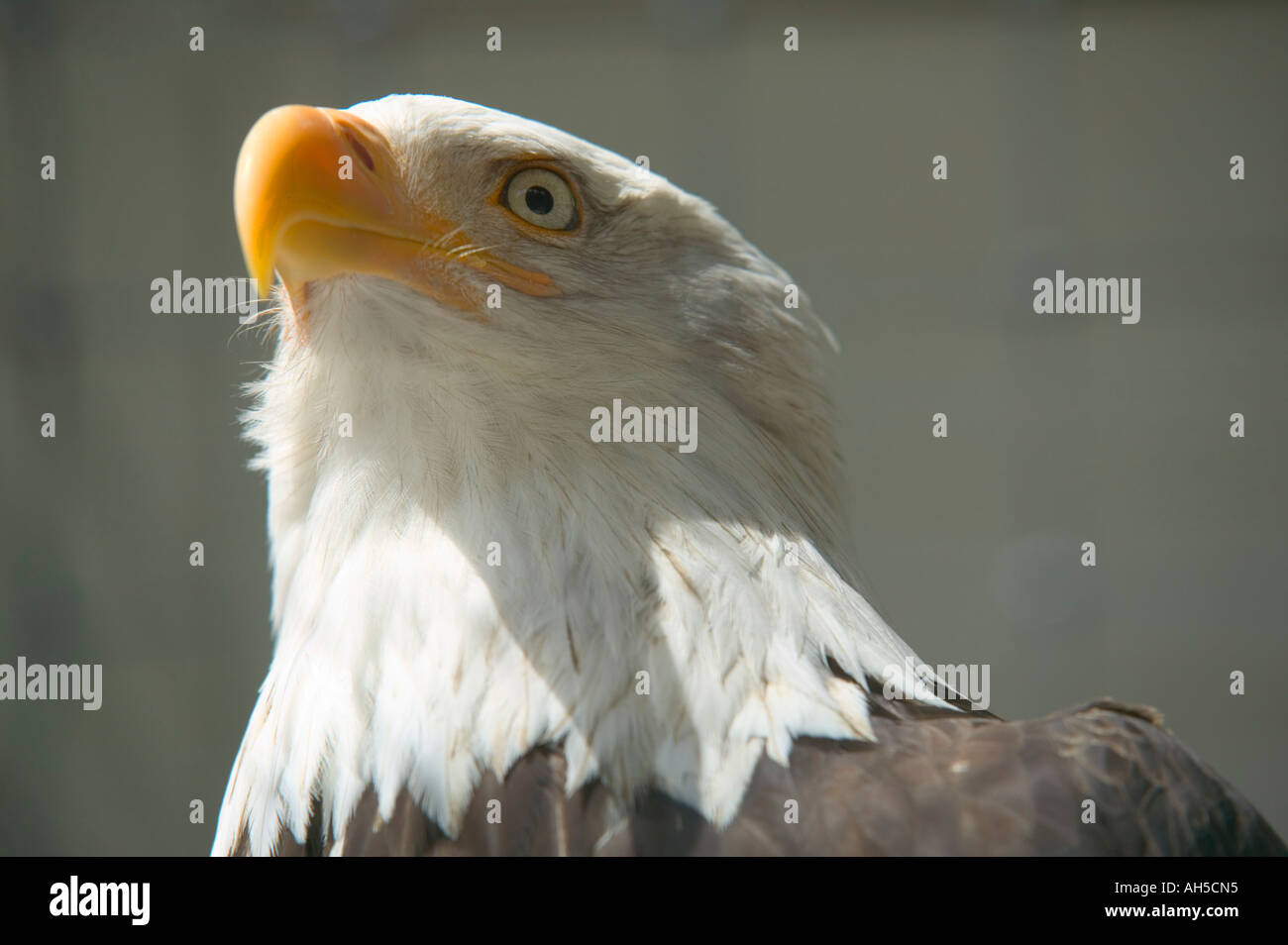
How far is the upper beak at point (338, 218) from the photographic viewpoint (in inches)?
56.3

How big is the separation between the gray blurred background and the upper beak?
8.13ft

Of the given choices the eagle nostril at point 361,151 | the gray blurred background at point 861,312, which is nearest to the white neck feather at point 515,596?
the eagle nostril at point 361,151

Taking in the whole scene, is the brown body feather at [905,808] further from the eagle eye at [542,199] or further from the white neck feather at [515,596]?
the eagle eye at [542,199]

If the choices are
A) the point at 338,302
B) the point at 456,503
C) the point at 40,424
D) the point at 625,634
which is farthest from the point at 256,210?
the point at 40,424

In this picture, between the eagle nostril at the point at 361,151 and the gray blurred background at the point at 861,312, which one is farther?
the gray blurred background at the point at 861,312

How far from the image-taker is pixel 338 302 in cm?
162

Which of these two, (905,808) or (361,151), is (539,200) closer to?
(361,151)

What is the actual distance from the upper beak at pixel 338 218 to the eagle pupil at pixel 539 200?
10 cm

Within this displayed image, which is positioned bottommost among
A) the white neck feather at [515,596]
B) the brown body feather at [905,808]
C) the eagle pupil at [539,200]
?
the brown body feather at [905,808]

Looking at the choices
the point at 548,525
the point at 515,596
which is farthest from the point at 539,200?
the point at 515,596

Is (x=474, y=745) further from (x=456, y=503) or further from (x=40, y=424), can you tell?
(x=40, y=424)

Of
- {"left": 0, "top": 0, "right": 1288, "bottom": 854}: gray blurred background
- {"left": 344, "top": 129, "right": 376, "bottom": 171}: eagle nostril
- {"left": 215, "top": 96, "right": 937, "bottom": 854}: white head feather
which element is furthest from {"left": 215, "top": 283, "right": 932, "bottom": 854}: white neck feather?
Answer: {"left": 0, "top": 0, "right": 1288, "bottom": 854}: gray blurred background

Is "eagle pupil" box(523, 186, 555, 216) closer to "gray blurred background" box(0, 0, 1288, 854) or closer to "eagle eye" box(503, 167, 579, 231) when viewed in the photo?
"eagle eye" box(503, 167, 579, 231)

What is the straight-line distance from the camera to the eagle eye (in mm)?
1697
